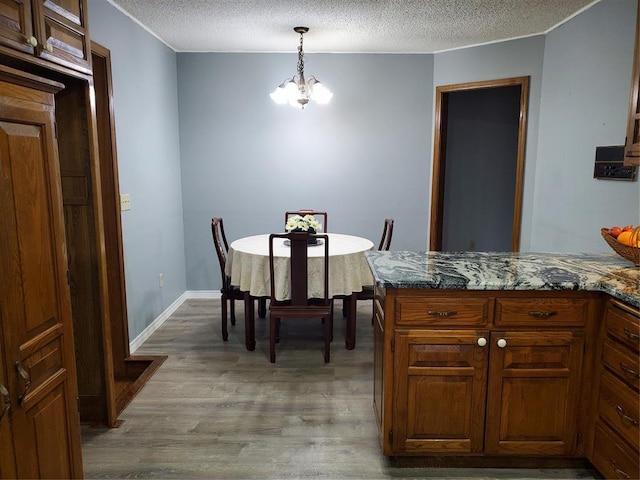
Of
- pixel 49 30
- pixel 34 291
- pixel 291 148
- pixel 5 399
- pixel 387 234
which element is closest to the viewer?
pixel 5 399

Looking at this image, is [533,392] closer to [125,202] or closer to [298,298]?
[298,298]

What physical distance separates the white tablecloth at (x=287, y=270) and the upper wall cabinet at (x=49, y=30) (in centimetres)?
167

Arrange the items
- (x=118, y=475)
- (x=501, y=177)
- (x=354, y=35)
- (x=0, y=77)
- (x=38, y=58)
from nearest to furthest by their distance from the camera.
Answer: (x=0, y=77) → (x=38, y=58) → (x=118, y=475) → (x=354, y=35) → (x=501, y=177)

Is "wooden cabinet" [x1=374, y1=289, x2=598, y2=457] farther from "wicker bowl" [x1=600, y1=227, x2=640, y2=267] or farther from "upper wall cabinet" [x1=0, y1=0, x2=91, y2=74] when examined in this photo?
"upper wall cabinet" [x1=0, y1=0, x2=91, y2=74]

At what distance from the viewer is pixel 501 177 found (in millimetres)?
5227

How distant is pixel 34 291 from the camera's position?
1391 mm

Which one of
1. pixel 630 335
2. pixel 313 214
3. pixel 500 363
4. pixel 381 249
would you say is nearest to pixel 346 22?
pixel 313 214

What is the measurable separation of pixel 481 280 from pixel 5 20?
194 centimetres

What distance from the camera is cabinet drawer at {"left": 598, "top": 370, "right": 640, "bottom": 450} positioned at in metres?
1.66

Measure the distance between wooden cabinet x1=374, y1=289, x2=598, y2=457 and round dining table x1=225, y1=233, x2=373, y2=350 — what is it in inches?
51.9

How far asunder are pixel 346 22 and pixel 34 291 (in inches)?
116

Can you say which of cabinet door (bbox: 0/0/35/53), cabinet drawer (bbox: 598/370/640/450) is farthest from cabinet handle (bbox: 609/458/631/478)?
cabinet door (bbox: 0/0/35/53)

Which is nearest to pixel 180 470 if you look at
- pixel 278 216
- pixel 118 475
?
pixel 118 475

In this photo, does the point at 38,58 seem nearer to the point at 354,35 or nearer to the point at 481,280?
the point at 481,280
